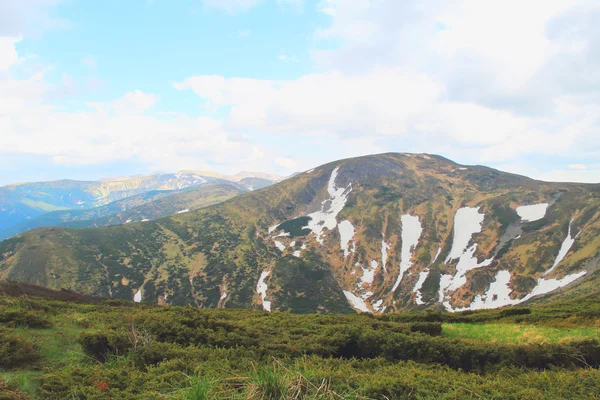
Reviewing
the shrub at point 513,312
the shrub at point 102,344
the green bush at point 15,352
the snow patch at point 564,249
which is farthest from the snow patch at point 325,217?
the green bush at point 15,352

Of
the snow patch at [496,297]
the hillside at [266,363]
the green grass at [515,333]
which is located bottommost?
the snow patch at [496,297]

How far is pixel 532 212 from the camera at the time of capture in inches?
5689

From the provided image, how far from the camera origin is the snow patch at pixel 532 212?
139650mm

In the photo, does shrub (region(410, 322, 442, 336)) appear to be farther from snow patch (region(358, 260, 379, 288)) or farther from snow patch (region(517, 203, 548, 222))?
snow patch (region(517, 203, 548, 222))

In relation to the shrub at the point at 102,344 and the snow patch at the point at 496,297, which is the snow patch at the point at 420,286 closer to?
the snow patch at the point at 496,297

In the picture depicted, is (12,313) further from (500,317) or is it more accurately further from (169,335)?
(500,317)

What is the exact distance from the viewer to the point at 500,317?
29969 millimetres

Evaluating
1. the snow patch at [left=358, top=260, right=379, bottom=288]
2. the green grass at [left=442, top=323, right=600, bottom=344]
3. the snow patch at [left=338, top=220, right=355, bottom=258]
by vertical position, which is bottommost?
the snow patch at [left=358, top=260, right=379, bottom=288]

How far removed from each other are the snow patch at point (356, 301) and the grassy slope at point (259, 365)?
103730 mm

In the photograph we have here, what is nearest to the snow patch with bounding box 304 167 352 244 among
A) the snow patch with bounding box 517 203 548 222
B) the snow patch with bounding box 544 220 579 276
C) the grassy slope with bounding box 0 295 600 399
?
the snow patch with bounding box 517 203 548 222

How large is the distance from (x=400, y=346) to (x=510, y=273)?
12433 cm

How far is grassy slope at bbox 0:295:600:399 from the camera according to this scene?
6.81m

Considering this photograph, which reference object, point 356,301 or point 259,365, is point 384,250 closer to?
point 356,301

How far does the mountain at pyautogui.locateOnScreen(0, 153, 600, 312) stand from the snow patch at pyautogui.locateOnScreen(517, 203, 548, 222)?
1.33ft
